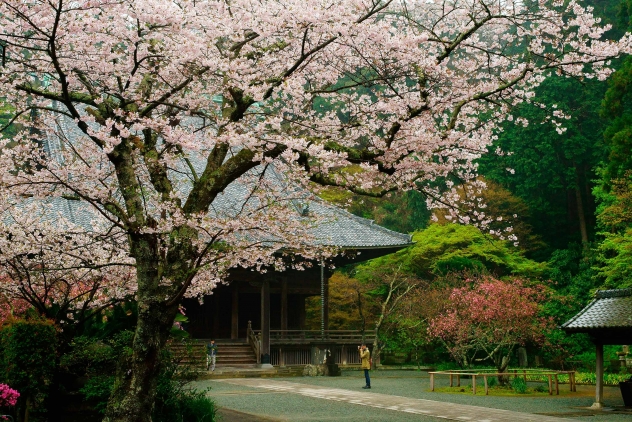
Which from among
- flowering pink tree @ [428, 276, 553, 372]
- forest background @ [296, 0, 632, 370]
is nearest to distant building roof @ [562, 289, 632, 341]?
flowering pink tree @ [428, 276, 553, 372]

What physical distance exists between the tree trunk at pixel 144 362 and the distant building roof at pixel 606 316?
1092 centimetres

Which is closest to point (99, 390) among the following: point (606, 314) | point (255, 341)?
point (606, 314)

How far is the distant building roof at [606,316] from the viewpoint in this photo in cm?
1432

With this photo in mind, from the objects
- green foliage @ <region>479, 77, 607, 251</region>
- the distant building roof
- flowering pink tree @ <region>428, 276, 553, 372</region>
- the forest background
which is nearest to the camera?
the distant building roof

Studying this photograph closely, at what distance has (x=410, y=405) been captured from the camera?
44.8 feet

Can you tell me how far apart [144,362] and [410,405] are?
8.00m

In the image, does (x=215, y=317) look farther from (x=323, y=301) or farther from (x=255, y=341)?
(x=323, y=301)

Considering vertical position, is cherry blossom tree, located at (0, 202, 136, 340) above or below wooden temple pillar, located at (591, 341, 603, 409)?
above

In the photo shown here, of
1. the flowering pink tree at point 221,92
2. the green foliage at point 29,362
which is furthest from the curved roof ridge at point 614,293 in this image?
the green foliage at point 29,362

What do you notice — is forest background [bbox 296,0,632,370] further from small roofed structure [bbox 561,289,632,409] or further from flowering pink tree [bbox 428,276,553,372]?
small roofed structure [bbox 561,289,632,409]

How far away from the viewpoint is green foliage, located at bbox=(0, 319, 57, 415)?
8.45m

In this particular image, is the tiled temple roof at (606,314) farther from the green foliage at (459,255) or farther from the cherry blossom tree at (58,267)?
the green foliage at (459,255)

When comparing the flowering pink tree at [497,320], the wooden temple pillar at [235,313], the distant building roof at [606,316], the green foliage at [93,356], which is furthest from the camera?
the wooden temple pillar at [235,313]

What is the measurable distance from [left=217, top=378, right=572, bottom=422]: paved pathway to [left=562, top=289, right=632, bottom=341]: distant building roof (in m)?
3.37
